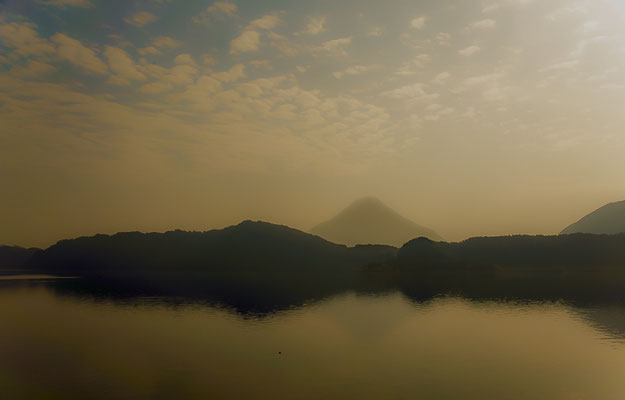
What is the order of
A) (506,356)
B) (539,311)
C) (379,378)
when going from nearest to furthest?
(379,378) → (506,356) → (539,311)

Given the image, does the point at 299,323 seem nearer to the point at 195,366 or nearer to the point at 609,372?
the point at 195,366

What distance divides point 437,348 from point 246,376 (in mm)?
26743

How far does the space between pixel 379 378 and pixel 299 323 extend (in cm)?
3535

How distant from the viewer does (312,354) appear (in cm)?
5184

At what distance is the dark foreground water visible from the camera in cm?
3794

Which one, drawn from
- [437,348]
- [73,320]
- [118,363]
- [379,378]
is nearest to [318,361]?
[379,378]

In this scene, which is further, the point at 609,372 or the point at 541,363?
the point at 541,363

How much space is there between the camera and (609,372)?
4456 centimetres

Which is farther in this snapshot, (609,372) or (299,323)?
(299,323)

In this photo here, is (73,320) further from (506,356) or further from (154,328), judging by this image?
(506,356)

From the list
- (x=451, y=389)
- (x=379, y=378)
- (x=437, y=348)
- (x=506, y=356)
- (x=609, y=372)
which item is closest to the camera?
(x=451, y=389)

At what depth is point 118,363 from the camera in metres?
46.9

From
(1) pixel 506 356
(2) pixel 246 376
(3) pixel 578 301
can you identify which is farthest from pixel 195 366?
(3) pixel 578 301

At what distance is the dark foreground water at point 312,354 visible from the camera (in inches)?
1494
